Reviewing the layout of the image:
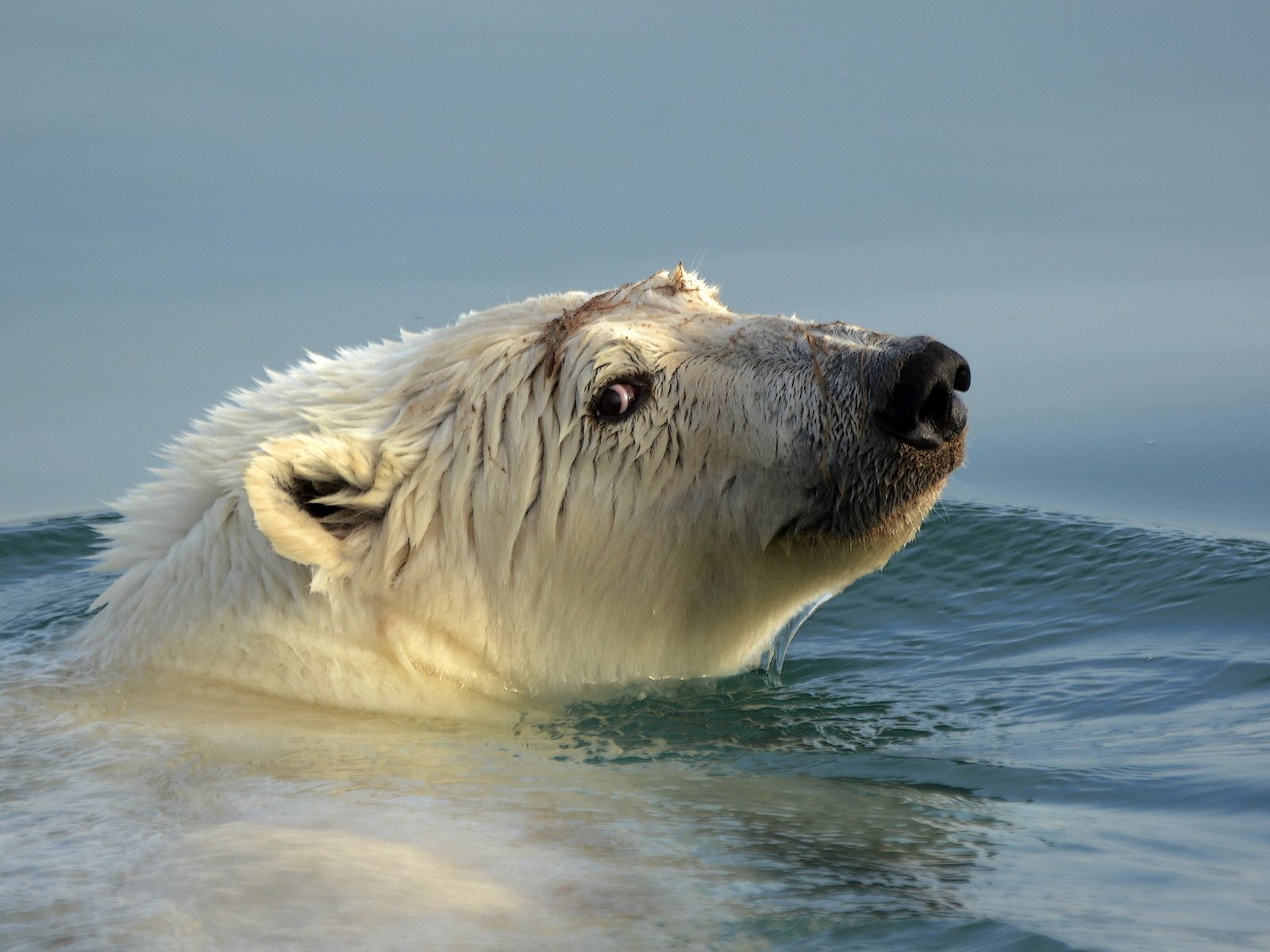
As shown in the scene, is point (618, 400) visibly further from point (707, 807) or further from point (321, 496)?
point (707, 807)

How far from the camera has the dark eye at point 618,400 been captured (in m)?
5.03

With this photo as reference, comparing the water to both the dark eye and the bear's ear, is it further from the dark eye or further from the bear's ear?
the dark eye

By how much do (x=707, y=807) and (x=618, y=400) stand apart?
5.29ft

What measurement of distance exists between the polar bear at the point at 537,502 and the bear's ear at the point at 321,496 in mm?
11

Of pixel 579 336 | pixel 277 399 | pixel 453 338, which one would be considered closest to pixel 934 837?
pixel 579 336

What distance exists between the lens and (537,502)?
5.11m

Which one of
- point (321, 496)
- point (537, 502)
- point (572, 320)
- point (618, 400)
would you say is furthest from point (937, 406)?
point (321, 496)

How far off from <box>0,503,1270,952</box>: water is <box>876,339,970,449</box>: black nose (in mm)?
1080

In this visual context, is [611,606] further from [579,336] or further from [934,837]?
[934,837]

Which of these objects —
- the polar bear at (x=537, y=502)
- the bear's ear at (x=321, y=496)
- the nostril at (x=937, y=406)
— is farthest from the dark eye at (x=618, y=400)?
the nostril at (x=937, y=406)

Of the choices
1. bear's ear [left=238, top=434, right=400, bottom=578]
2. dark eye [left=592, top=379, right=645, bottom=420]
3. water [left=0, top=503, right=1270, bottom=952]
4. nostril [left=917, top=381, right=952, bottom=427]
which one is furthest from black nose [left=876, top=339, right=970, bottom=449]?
bear's ear [left=238, top=434, right=400, bottom=578]

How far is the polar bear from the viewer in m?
4.88

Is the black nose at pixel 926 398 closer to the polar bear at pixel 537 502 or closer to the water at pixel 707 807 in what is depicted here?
the polar bear at pixel 537 502

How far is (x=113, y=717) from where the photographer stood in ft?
15.1
